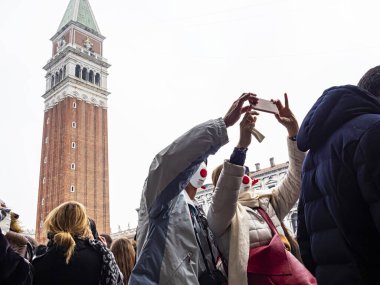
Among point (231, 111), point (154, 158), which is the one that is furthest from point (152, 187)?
point (231, 111)

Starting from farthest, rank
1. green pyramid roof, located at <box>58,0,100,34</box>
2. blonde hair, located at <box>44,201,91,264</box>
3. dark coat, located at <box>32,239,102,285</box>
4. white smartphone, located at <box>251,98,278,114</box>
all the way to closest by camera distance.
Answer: green pyramid roof, located at <box>58,0,100,34</box>, blonde hair, located at <box>44,201,91,264</box>, dark coat, located at <box>32,239,102,285</box>, white smartphone, located at <box>251,98,278,114</box>

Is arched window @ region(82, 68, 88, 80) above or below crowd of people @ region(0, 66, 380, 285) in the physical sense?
above

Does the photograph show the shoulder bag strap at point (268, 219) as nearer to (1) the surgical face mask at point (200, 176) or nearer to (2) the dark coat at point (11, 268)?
(1) the surgical face mask at point (200, 176)

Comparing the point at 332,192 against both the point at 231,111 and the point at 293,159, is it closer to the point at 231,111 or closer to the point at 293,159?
the point at 231,111

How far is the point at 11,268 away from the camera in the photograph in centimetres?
219

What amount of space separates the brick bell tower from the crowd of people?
32504 mm

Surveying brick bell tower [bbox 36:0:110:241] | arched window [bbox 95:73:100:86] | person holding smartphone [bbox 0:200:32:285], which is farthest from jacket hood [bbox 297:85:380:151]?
arched window [bbox 95:73:100:86]

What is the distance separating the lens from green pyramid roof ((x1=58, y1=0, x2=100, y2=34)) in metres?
41.9

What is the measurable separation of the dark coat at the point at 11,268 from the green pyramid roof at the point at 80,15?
42594 millimetres

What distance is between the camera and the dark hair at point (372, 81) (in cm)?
171

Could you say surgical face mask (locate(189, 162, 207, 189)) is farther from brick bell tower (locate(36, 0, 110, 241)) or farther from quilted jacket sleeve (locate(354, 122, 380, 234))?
brick bell tower (locate(36, 0, 110, 241))

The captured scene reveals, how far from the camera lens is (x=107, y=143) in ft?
129

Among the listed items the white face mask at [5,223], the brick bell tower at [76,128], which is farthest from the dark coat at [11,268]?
the brick bell tower at [76,128]

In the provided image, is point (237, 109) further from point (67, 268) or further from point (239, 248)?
point (67, 268)
